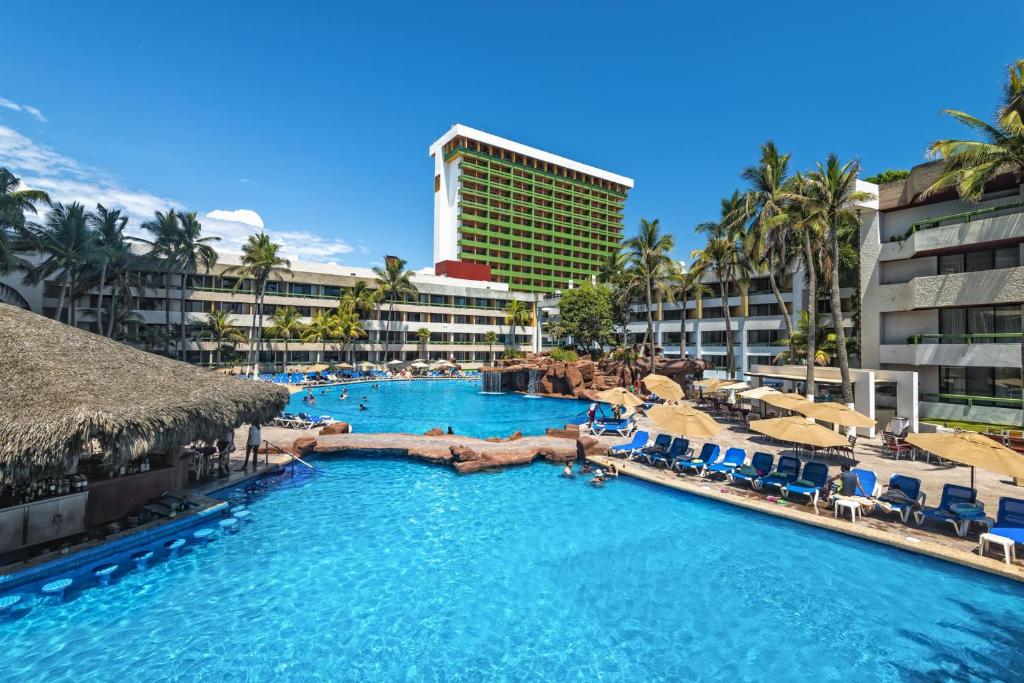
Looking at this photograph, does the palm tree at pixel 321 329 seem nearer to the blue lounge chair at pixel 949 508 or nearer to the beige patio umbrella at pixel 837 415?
the beige patio umbrella at pixel 837 415

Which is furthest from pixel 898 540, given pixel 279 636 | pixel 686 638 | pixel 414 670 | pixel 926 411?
pixel 926 411

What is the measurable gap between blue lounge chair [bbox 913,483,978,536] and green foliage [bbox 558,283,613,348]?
48004mm

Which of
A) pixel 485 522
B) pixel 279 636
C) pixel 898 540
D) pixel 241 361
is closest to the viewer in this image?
pixel 279 636

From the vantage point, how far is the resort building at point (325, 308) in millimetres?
55469

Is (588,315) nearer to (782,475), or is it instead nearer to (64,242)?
(782,475)

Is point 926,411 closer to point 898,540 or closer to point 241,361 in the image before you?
point 898,540

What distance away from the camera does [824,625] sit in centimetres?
934

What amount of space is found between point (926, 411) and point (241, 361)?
215ft

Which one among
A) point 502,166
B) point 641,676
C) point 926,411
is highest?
point 502,166

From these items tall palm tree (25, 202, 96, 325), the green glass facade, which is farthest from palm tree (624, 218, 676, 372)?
the green glass facade

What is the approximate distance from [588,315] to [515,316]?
19177mm

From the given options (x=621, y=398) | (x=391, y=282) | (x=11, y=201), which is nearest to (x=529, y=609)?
(x=621, y=398)

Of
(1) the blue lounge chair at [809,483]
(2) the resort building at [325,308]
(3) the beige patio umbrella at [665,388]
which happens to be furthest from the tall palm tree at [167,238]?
(1) the blue lounge chair at [809,483]

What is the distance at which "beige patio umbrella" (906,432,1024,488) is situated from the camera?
38.3 feet
